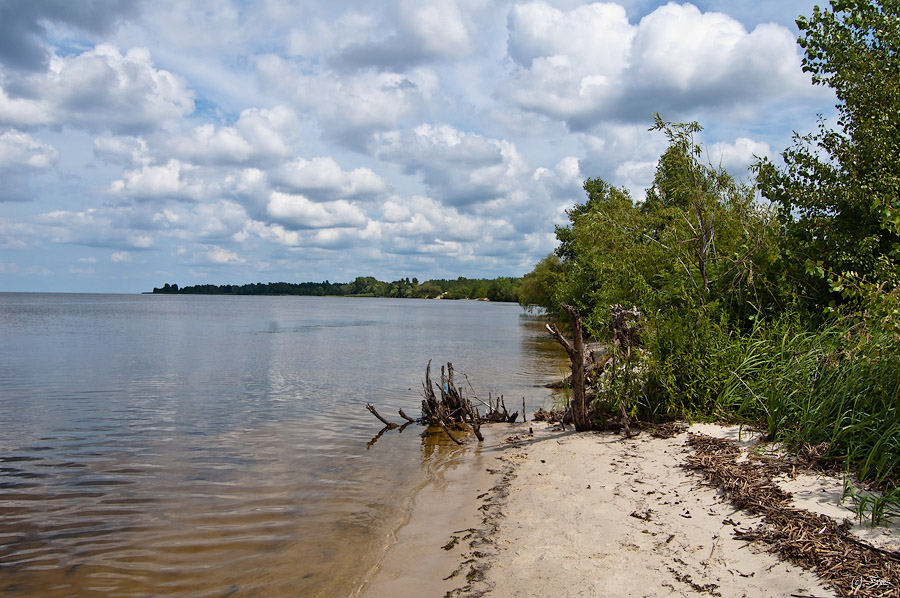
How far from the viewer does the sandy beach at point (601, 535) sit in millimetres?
4836

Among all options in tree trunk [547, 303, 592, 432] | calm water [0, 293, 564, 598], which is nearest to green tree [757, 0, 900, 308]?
tree trunk [547, 303, 592, 432]

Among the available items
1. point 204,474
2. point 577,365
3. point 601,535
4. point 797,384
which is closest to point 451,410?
point 577,365

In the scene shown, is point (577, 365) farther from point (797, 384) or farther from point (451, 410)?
point (451, 410)

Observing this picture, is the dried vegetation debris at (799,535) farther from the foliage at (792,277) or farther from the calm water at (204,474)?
the calm water at (204,474)

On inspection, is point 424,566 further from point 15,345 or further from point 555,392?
point 15,345

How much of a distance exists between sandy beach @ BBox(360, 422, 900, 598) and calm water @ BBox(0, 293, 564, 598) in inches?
32.9

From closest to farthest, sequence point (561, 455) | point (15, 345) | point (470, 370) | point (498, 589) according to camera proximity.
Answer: point (498, 589)
point (561, 455)
point (470, 370)
point (15, 345)

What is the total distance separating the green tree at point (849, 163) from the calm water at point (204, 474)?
8.19m

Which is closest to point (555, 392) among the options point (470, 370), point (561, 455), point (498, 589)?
point (470, 370)

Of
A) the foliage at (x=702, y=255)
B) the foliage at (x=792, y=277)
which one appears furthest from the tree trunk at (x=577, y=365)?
the foliage at (x=702, y=255)

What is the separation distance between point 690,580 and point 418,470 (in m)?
6.45

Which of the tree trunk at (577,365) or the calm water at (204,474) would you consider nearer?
the calm water at (204,474)

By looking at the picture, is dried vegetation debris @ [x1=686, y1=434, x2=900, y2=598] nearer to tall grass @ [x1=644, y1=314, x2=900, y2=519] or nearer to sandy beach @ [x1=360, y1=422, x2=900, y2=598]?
sandy beach @ [x1=360, y1=422, x2=900, y2=598]

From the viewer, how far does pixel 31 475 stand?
33.8 ft
